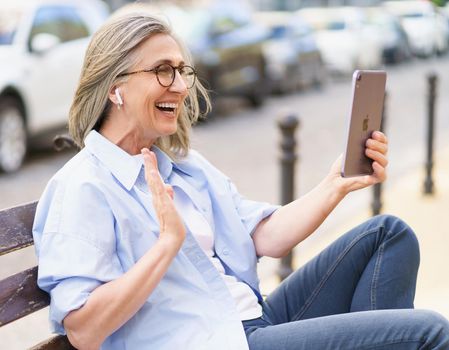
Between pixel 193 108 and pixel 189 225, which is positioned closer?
pixel 189 225

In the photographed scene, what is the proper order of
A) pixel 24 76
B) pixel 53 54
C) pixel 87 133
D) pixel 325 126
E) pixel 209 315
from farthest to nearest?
pixel 325 126 < pixel 53 54 < pixel 24 76 < pixel 87 133 < pixel 209 315

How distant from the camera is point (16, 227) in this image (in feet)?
7.49

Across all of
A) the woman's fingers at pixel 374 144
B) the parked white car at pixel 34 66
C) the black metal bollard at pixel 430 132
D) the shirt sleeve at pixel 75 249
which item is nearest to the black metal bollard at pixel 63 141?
the shirt sleeve at pixel 75 249

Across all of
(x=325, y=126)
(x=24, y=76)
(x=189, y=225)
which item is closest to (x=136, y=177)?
(x=189, y=225)

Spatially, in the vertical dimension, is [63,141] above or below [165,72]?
below

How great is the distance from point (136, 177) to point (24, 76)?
22.3 feet

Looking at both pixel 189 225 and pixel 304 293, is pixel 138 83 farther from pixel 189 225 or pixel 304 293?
pixel 304 293

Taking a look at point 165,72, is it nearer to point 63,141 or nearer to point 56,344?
point 63,141

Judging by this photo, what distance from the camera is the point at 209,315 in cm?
230

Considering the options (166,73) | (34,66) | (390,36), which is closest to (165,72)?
(166,73)

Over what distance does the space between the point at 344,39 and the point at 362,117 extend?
18.8m

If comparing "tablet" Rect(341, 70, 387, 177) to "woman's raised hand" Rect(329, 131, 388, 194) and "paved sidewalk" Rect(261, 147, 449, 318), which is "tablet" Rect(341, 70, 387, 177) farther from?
"paved sidewalk" Rect(261, 147, 449, 318)

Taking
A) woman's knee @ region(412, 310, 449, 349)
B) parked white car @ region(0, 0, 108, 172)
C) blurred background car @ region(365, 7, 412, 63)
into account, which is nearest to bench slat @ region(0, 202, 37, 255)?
woman's knee @ region(412, 310, 449, 349)

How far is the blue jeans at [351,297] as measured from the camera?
2230 mm
